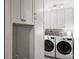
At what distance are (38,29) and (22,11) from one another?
0.36 m

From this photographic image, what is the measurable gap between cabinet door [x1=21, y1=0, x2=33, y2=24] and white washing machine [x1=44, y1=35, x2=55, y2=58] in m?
0.40

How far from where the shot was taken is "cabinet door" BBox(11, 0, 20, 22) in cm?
126

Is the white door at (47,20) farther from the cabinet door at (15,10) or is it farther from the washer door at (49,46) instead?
the cabinet door at (15,10)

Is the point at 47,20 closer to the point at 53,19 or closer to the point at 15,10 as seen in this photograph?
the point at 53,19

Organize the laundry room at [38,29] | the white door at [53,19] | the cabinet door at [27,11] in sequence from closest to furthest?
1. the laundry room at [38,29]
2. the white door at [53,19]
3. the cabinet door at [27,11]

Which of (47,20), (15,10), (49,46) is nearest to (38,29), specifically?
(47,20)

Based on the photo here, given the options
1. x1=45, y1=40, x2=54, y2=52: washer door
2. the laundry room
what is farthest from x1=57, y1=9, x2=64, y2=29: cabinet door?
x1=45, y1=40, x2=54, y2=52: washer door

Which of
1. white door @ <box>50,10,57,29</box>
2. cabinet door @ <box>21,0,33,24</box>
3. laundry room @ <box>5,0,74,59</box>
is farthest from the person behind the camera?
cabinet door @ <box>21,0,33,24</box>

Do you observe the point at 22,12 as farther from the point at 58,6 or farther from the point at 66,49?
the point at 66,49

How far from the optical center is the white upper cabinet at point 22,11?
51.7 inches

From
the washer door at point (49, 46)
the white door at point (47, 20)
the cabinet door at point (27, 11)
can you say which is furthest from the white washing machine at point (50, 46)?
the cabinet door at point (27, 11)

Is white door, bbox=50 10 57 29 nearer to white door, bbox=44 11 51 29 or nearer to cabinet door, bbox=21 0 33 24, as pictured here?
white door, bbox=44 11 51 29

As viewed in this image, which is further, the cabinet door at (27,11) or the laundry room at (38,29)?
the cabinet door at (27,11)
